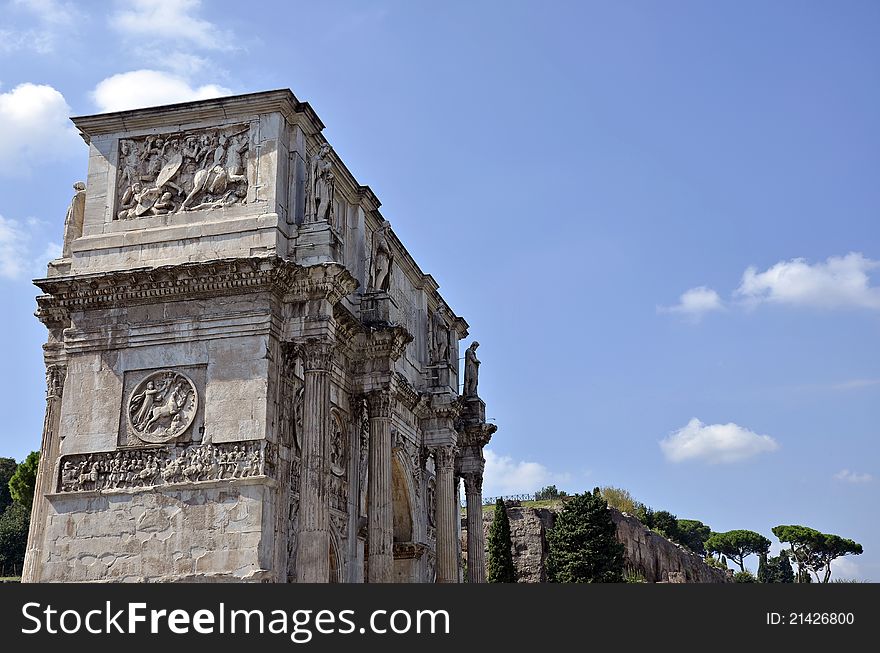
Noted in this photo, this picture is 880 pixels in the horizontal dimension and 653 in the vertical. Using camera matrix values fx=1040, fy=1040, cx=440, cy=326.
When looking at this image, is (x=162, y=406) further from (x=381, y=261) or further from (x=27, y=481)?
(x=27, y=481)

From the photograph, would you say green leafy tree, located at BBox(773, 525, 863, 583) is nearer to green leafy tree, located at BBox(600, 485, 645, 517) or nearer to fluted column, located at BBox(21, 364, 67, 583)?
green leafy tree, located at BBox(600, 485, 645, 517)

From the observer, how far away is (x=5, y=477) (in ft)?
262

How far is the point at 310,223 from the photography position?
67.6 feet

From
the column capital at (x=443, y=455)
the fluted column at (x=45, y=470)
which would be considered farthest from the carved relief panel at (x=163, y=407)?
the column capital at (x=443, y=455)

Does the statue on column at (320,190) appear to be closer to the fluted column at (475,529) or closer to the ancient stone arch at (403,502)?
the ancient stone arch at (403,502)

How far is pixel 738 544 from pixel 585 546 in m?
66.7

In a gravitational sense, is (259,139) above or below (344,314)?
above

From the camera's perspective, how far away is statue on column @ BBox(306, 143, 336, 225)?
2102 centimetres

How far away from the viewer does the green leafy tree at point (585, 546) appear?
56.1 meters

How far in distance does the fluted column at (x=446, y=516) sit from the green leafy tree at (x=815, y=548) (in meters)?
84.4

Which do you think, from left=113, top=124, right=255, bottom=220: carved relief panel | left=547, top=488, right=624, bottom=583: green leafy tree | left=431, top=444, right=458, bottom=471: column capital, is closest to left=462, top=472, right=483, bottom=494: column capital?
left=431, top=444, right=458, bottom=471: column capital
